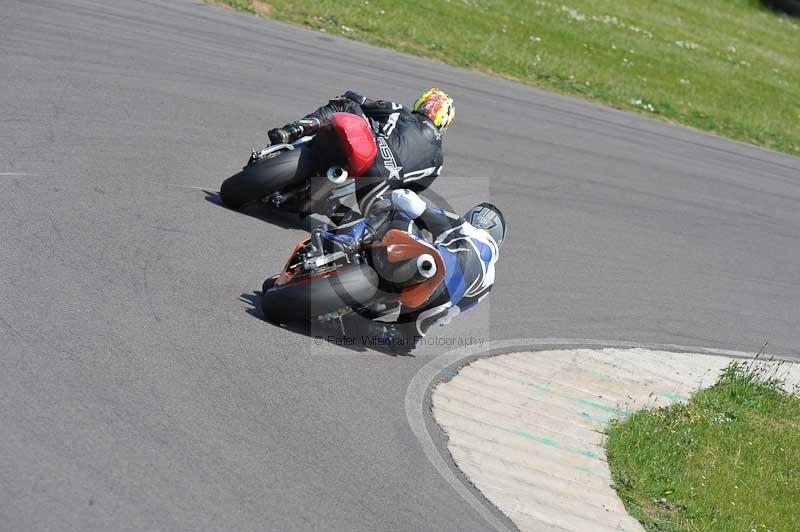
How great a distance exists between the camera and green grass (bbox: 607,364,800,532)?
21.1ft

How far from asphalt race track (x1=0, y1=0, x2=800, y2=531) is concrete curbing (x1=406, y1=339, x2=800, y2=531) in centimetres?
25

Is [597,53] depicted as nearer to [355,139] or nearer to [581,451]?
[355,139]

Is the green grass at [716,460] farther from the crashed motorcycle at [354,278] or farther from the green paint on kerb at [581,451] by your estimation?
the crashed motorcycle at [354,278]

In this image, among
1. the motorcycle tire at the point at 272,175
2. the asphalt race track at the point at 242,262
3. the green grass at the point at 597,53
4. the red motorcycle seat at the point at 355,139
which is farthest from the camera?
the green grass at the point at 597,53

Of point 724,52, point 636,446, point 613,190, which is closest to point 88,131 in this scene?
Result: point 636,446

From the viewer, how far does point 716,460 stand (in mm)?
7254

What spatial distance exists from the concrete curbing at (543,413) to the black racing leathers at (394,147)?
6.21ft

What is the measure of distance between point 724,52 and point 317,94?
1771 centimetres

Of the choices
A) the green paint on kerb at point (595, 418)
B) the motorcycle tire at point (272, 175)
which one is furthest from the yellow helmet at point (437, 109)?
the green paint on kerb at point (595, 418)

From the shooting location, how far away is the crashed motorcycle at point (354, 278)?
21.6ft

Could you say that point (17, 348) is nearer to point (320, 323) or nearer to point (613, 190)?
point (320, 323)

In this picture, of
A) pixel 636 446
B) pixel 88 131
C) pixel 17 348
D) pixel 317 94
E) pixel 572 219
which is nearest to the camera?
pixel 17 348

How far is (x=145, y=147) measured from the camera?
9.53 meters

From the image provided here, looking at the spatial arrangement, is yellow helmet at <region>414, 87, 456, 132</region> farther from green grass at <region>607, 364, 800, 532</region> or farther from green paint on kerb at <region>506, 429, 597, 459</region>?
green paint on kerb at <region>506, 429, 597, 459</region>
